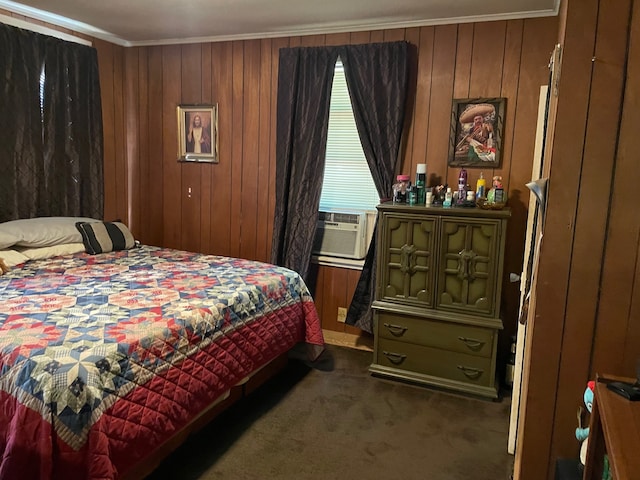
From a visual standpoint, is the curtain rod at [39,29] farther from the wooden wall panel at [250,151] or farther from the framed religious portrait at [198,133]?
the wooden wall panel at [250,151]

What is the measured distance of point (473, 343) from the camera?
307cm

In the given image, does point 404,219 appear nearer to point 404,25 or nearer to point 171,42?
point 404,25

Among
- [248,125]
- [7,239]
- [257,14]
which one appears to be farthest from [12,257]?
[257,14]

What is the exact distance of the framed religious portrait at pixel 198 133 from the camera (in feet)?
13.5

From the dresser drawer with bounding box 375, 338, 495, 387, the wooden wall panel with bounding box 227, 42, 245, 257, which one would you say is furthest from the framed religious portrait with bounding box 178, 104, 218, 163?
the dresser drawer with bounding box 375, 338, 495, 387

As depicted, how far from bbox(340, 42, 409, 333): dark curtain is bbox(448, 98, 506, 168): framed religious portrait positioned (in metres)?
0.37

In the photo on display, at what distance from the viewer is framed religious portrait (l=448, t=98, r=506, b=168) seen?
3.28m

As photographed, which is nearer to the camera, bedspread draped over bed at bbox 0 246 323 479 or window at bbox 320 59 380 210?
bedspread draped over bed at bbox 0 246 323 479

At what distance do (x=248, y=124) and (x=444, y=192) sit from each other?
1.64 metres

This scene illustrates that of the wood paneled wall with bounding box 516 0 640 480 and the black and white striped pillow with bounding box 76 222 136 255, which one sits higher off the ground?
the wood paneled wall with bounding box 516 0 640 480

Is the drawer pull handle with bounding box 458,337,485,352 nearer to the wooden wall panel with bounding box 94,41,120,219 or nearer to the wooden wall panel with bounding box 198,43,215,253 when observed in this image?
the wooden wall panel with bounding box 198,43,215,253

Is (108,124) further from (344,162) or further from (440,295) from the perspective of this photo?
(440,295)

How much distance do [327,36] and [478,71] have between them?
1.11 m

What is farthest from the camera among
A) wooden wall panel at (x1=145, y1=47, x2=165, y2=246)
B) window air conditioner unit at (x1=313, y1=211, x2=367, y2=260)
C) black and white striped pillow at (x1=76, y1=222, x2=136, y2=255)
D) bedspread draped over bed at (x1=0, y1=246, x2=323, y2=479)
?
wooden wall panel at (x1=145, y1=47, x2=165, y2=246)
